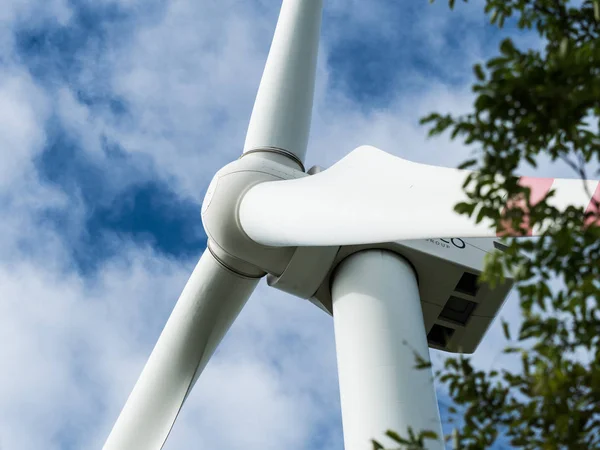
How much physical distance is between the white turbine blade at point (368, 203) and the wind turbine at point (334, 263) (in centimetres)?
2

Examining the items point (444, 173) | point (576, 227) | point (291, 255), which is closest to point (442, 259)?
point (291, 255)

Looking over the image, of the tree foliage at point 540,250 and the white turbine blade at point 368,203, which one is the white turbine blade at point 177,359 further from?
the tree foliage at point 540,250

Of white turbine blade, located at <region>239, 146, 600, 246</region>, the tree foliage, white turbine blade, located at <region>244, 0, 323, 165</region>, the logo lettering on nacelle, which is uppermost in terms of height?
white turbine blade, located at <region>244, 0, 323, 165</region>

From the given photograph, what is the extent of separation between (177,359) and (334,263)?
9.96ft

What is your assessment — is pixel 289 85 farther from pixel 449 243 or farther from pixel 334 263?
pixel 449 243

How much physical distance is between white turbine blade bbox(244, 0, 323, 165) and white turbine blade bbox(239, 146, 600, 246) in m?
1.75

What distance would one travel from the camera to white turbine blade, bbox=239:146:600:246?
26.4 feet

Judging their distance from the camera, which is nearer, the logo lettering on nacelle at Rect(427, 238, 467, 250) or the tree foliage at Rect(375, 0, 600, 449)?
the tree foliage at Rect(375, 0, 600, 449)

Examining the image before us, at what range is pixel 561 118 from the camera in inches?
175

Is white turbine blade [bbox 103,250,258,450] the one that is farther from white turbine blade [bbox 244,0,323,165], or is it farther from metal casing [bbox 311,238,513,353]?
white turbine blade [bbox 244,0,323,165]

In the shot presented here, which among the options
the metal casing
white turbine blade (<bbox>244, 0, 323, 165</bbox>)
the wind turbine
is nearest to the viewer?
the wind turbine

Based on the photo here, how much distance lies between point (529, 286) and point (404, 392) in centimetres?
576

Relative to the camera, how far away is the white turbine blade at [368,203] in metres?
8.04

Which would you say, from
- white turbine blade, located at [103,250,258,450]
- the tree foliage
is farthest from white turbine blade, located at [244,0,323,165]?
the tree foliage
